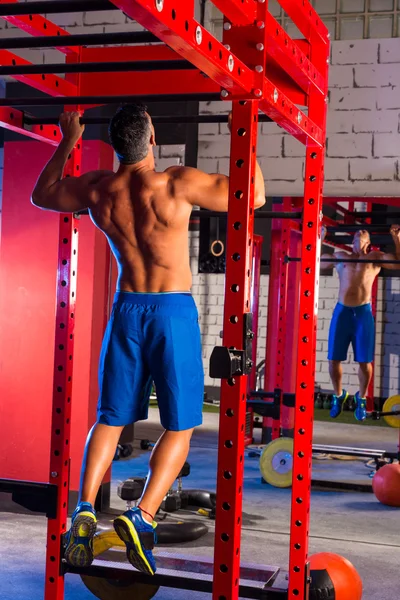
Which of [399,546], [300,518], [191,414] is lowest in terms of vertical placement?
[399,546]

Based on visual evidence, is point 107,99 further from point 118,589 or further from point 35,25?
point 118,589

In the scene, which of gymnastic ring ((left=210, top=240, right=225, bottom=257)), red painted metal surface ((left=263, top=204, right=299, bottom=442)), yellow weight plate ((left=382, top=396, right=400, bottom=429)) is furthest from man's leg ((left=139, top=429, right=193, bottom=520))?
yellow weight plate ((left=382, top=396, right=400, bottom=429))

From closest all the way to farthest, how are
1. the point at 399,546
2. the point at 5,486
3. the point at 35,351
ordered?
the point at 5,486 → the point at 399,546 → the point at 35,351

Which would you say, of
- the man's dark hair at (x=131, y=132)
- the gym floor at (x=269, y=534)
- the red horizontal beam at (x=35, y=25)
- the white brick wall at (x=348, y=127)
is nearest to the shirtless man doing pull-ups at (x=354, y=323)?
the gym floor at (x=269, y=534)

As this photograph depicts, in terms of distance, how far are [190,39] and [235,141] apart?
50 cm

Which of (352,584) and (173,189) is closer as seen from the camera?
(173,189)

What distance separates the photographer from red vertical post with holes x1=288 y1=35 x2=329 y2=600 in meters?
3.21

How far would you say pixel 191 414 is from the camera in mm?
2842

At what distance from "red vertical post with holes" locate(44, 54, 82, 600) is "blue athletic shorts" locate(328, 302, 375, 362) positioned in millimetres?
5483

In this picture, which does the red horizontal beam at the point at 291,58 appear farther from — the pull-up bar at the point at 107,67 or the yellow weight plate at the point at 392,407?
the yellow weight plate at the point at 392,407

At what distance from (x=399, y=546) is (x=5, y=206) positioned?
3.18m

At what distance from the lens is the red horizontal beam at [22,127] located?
3.13 metres

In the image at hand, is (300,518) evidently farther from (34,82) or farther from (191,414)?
(34,82)

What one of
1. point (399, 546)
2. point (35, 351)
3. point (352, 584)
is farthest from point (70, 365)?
point (399, 546)
